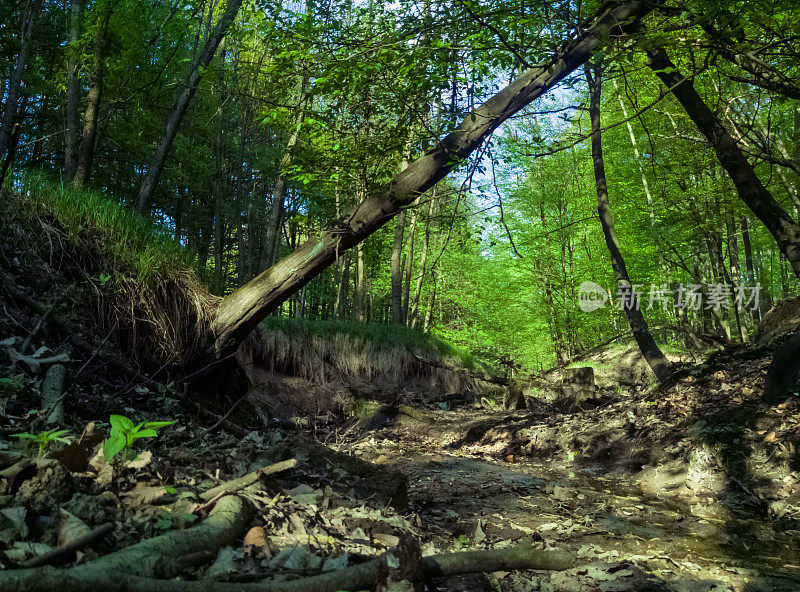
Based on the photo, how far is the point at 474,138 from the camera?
4016 millimetres

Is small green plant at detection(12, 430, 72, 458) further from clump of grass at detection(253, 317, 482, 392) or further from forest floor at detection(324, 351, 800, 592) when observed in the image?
clump of grass at detection(253, 317, 482, 392)

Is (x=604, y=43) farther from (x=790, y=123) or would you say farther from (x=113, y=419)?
(x=790, y=123)

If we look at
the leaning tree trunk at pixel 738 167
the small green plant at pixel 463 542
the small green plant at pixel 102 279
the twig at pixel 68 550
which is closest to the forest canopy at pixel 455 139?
the leaning tree trunk at pixel 738 167

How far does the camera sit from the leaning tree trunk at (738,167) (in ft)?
14.9

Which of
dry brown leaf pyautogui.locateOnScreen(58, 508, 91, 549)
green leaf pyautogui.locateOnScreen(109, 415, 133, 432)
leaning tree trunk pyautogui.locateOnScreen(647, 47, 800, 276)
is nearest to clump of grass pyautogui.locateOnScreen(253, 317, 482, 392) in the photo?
green leaf pyautogui.locateOnScreen(109, 415, 133, 432)

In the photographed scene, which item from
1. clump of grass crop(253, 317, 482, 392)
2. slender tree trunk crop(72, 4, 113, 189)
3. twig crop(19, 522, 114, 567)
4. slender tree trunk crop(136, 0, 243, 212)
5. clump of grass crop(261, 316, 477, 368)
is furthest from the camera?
clump of grass crop(261, 316, 477, 368)

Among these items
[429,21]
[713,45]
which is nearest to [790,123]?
[713,45]

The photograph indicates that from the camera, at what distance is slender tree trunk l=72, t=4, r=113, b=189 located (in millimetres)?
5988

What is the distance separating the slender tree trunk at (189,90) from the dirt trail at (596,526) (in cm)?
394

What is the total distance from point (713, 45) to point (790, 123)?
12727 mm

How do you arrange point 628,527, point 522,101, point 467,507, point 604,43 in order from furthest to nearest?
point 522,101, point 467,507, point 628,527, point 604,43

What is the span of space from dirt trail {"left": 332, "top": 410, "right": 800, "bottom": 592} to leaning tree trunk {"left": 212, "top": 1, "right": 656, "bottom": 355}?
195 centimetres

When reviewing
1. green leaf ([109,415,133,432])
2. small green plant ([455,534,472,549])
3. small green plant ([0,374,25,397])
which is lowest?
small green plant ([455,534,472,549])

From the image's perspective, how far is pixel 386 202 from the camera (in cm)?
414
